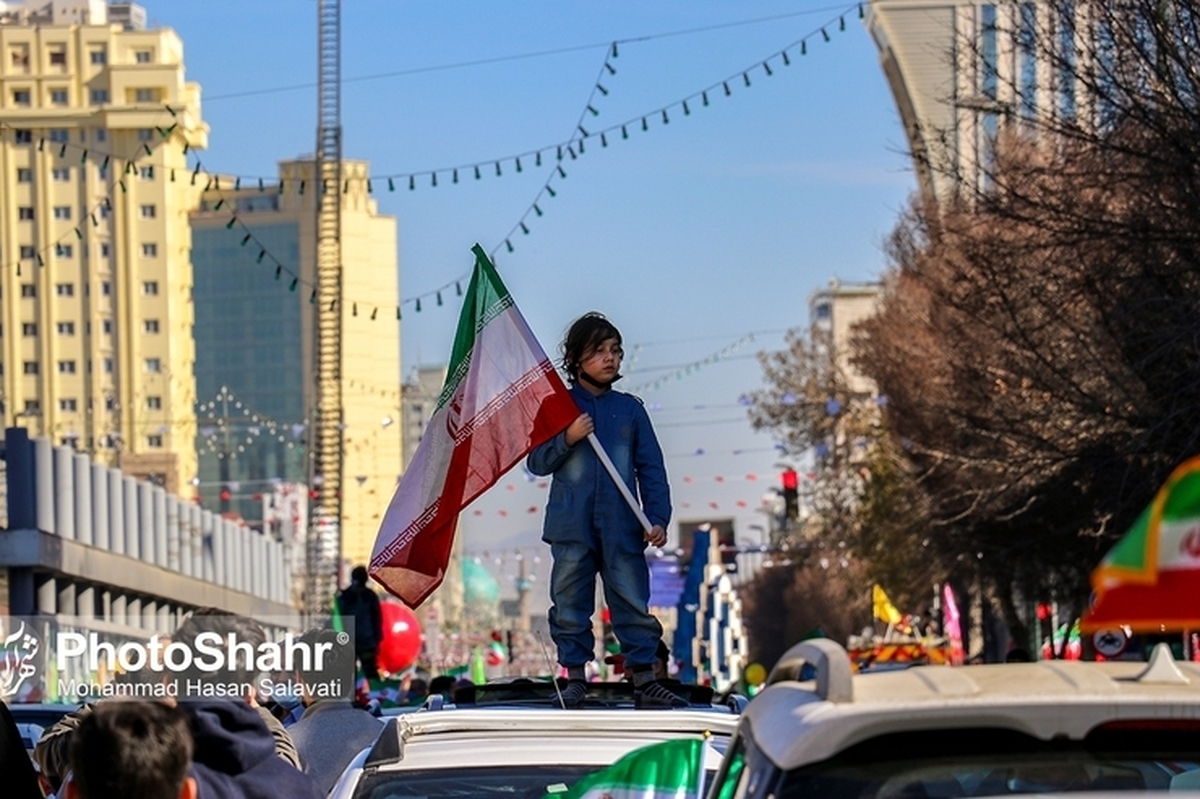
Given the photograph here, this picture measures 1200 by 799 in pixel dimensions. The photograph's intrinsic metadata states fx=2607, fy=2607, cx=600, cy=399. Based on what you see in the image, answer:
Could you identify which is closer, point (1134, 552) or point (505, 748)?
point (1134, 552)

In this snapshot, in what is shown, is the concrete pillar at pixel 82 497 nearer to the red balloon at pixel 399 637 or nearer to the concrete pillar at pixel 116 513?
the concrete pillar at pixel 116 513

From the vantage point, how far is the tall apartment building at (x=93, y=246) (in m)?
147

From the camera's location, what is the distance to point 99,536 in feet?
120

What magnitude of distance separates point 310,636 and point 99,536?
1073 inches

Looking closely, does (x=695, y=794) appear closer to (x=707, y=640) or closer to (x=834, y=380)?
(x=834, y=380)

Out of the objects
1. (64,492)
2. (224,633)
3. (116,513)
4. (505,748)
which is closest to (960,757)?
(505,748)

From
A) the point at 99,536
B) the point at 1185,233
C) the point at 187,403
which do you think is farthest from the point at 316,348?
the point at 187,403

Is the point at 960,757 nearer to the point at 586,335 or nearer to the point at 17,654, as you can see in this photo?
the point at 586,335

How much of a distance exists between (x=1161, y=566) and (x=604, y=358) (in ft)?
17.1

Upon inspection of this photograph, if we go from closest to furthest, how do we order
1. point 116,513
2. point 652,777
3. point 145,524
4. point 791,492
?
point 652,777, point 116,513, point 145,524, point 791,492

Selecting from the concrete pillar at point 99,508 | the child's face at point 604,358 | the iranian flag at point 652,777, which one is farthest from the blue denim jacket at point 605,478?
the concrete pillar at point 99,508

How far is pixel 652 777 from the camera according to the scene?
20.3ft

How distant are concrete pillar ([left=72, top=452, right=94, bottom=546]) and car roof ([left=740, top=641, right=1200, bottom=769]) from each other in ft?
102

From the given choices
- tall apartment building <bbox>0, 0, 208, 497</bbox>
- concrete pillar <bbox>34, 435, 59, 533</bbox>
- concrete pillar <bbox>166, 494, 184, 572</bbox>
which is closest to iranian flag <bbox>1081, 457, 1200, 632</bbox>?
concrete pillar <bbox>34, 435, 59, 533</bbox>
